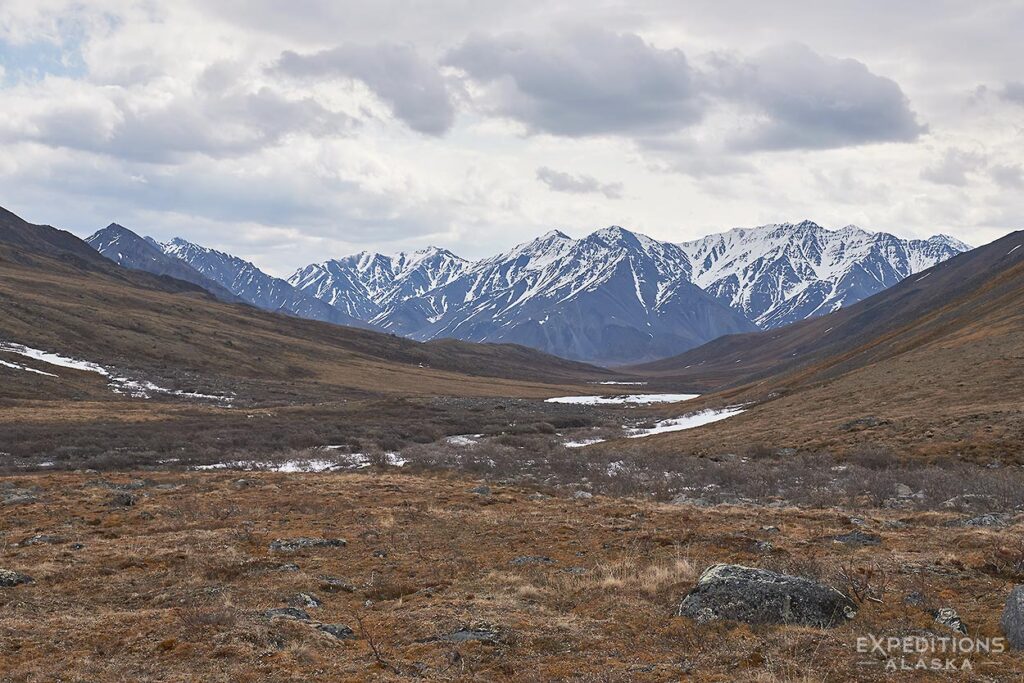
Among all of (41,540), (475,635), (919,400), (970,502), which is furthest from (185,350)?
(475,635)

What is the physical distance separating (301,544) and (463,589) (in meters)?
6.75

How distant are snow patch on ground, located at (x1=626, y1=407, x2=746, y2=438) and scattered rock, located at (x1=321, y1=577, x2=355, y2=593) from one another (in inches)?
2219

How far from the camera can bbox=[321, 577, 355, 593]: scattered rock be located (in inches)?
559

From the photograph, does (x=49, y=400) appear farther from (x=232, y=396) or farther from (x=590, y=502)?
(x=590, y=502)

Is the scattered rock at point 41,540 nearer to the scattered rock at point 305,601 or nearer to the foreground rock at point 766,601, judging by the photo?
the scattered rock at point 305,601

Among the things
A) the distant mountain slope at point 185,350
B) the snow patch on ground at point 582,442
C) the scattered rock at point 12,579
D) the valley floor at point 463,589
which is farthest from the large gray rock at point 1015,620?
the distant mountain slope at point 185,350

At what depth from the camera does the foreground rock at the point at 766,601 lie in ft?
35.3

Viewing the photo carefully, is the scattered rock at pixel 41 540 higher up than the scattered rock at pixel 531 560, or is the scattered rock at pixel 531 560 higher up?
the scattered rock at pixel 531 560

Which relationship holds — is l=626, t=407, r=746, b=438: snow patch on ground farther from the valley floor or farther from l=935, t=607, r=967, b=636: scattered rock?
l=935, t=607, r=967, b=636: scattered rock

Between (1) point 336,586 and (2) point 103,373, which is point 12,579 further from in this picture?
(2) point 103,373

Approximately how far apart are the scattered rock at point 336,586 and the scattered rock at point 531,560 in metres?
3.88

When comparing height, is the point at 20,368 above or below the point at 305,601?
below

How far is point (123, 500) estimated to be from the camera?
2536 cm

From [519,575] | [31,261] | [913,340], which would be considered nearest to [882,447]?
[519,575]
